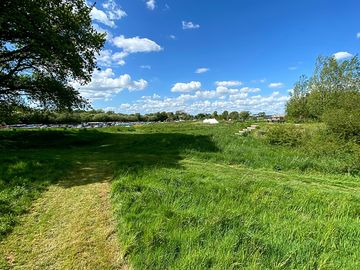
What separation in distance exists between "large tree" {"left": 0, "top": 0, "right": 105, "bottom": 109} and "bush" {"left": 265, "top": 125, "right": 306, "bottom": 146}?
12.7 m

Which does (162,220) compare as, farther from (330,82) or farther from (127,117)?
(127,117)

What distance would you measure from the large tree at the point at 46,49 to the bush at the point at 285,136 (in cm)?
1265

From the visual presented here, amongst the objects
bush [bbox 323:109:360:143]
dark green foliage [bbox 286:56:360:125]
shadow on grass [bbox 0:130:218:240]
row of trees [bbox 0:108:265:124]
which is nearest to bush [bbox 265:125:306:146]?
bush [bbox 323:109:360:143]

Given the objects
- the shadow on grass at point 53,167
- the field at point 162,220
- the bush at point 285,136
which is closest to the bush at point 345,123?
the bush at point 285,136

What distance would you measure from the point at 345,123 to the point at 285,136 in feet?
11.2

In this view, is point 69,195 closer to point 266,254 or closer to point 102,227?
point 102,227

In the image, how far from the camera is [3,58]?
17578 millimetres

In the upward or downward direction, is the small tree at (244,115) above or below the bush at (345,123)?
above

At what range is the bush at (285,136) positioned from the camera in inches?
680

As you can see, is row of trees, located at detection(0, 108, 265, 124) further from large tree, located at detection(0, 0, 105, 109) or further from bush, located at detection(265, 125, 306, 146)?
bush, located at detection(265, 125, 306, 146)

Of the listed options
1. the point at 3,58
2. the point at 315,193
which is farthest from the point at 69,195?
the point at 3,58

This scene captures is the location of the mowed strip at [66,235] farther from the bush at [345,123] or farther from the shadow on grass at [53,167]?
the bush at [345,123]

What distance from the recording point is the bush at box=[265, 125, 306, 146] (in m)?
17.3

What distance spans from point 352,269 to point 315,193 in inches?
142
